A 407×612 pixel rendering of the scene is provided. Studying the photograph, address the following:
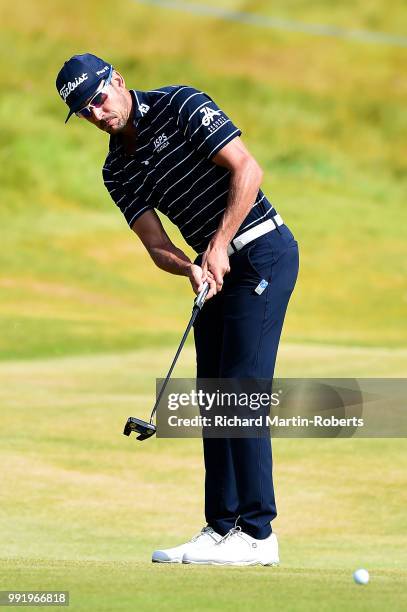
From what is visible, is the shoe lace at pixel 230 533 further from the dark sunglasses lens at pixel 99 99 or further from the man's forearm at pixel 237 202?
the dark sunglasses lens at pixel 99 99

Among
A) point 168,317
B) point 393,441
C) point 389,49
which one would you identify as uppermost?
point 389,49

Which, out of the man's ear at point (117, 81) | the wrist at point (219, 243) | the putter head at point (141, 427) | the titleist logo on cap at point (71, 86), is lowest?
the putter head at point (141, 427)

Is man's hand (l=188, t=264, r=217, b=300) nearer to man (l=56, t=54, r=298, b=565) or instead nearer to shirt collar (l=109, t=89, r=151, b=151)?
man (l=56, t=54, r=298, b=565)

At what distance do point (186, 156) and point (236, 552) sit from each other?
1413mm

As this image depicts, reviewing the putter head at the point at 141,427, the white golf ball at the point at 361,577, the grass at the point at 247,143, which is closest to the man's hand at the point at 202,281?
the putter head at the point at 141,427

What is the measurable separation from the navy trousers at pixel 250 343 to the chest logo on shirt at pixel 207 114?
468 mm

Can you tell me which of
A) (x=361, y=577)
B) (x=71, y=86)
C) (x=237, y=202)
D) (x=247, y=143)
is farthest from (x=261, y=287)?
(x=247, y=143)

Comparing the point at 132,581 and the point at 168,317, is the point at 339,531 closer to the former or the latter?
the point at 132,581

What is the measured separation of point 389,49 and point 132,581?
129 feet

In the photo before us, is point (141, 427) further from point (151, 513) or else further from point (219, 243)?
point (151, 513)

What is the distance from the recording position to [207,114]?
4770 millimetres

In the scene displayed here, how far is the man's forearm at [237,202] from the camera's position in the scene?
4.74 metres

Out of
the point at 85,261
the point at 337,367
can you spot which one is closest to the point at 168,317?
the point at 85,261

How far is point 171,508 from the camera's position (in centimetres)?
734
